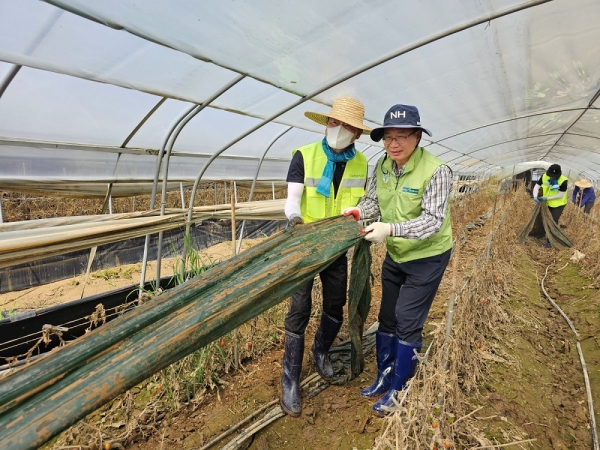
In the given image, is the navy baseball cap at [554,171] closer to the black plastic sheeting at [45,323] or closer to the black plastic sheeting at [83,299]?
the black plastic sheeting at [83,299]

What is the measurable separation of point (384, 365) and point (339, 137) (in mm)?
1491

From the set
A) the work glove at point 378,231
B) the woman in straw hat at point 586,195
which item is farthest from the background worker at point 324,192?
the woman in straw hat at point 586,195

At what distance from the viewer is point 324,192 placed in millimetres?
2135

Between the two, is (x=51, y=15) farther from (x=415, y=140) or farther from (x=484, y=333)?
(x=484, y=333)

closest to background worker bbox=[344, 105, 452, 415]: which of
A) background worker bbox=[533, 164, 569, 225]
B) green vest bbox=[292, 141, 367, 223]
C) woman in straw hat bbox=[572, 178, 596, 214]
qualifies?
green vest bbox=[292, 141, 367, 223]

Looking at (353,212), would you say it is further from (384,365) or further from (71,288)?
(71,288)

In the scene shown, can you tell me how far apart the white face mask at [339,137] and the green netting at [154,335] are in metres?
0.50

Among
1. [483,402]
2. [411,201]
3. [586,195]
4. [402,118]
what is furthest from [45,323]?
[586,195]

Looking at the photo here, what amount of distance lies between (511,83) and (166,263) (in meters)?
6.66

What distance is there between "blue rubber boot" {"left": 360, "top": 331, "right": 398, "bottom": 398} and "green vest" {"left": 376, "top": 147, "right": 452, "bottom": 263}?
560 millimetres

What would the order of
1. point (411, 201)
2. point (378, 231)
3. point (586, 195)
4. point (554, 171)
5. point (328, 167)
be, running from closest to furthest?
point (378, 231) → point (411, 201) → point (328, 167) → point (554, 171) → point (586, 195)

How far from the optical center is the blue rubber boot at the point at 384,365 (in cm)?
232

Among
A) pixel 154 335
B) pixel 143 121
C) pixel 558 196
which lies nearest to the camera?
pixel 154 335

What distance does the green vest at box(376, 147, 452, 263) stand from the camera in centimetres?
198
